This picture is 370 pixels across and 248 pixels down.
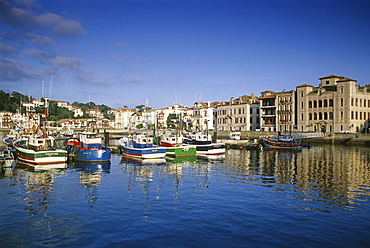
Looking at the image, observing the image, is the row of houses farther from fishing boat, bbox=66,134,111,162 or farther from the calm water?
the calm water

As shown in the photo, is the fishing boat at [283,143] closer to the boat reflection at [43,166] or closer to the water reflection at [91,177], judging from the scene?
the water reflection at [91,177]

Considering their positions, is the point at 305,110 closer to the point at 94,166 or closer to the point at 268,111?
the point at 268,111

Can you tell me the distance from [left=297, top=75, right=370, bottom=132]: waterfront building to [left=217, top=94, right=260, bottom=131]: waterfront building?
55.8ft

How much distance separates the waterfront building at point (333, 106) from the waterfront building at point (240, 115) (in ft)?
55.8

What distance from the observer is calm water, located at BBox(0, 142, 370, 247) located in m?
12.5

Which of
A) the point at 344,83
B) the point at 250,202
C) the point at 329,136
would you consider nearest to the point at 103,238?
the point at 250,202

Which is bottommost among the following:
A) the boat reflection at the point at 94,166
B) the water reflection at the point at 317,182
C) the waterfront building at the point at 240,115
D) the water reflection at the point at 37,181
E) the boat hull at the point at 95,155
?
the water reflection at the point at 37,181

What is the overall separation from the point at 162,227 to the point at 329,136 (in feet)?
227

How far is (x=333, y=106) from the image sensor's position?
7888cm

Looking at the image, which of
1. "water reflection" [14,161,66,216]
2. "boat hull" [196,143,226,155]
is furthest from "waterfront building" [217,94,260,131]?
"water reflection" [14,161,66,216]

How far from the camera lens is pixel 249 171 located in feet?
104

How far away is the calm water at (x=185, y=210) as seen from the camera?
1252cm

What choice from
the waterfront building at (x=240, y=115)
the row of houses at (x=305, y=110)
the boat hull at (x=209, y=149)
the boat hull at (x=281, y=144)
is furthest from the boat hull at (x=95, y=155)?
the waterfront building at (x=240, y=115)

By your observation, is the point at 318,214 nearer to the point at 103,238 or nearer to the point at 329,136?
the point at 103,238
